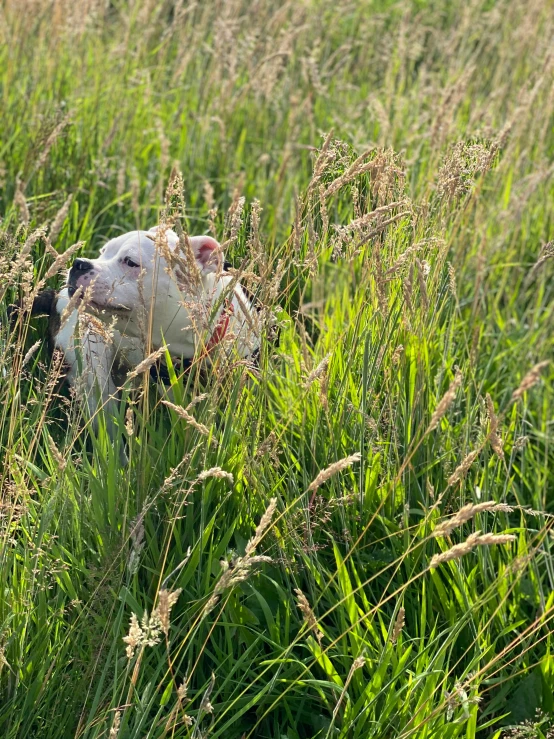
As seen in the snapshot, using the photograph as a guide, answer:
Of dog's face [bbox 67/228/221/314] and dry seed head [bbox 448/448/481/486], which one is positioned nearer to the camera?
dry seed head [bbox 448/448/481/486]

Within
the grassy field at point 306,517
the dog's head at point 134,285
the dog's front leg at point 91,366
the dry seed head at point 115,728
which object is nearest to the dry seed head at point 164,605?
the grassy field at point 306,517

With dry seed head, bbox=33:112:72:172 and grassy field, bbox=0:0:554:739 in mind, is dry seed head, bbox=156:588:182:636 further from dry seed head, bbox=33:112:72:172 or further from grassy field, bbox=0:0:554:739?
dry seed head, bbox=33:112:72:172

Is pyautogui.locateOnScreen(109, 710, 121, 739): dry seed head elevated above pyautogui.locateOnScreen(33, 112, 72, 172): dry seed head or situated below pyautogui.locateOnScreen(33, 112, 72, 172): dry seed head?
below

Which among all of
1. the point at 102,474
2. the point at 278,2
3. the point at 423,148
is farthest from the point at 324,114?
the point at 102,474

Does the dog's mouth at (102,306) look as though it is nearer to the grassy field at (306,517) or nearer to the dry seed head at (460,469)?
the grassy field at (306,517)

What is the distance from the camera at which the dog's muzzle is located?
2549 mm

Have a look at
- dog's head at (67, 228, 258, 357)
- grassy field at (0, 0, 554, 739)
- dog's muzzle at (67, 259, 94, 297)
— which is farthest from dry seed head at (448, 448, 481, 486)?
dog's muzzle at (67, 259, 94, 297)

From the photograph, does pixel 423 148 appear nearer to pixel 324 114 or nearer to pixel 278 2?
pixel 324 114

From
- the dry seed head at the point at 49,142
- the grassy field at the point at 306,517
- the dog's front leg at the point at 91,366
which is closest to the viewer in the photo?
the grassy field at the point at 306,517

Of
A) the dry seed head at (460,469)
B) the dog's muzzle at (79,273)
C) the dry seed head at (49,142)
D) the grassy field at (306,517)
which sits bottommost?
the grassy field at (306,517)

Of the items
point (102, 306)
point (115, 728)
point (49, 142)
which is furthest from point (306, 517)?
point (49, 142)

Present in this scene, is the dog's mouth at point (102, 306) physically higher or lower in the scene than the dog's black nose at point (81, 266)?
lower

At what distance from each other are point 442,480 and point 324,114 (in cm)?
279

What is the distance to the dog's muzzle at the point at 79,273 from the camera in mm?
2549
